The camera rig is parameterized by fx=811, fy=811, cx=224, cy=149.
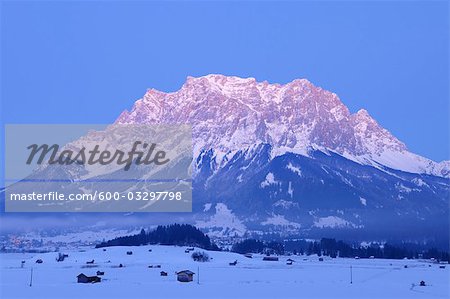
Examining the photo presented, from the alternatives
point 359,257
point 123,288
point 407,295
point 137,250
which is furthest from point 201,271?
point 359,257

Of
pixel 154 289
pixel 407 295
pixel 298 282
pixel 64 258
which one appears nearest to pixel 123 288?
pixel 154 289

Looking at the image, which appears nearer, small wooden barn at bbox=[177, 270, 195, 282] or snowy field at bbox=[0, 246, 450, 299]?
snowy field at bbox=[0, 246, 450, 299]

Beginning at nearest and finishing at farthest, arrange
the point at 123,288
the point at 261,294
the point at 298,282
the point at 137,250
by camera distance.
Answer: the point at 261,294 → the point at 123,288 → the point at 298,282 → the point at 137,250

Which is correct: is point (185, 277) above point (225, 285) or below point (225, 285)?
above

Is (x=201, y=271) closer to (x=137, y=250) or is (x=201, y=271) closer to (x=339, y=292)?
(x=339, y=292)

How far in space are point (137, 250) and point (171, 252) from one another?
7883 millimetres

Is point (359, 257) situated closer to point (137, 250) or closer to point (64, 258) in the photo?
point (137, 250)

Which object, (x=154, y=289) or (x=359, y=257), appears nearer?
(x=154, y=289)

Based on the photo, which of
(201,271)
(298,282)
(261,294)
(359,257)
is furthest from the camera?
(359,257)

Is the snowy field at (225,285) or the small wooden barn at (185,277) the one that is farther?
the small wooden barn at (185,277)

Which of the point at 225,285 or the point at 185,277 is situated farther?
the point at 185,277

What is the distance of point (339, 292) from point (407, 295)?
22.4ft

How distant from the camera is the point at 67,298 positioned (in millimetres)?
75000

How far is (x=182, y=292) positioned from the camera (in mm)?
82438
